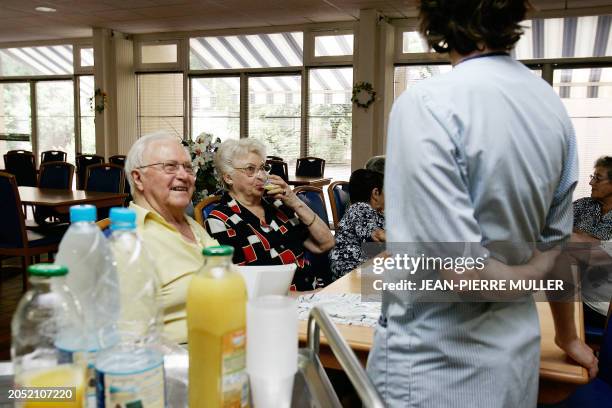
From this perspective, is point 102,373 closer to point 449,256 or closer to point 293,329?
point 293,329

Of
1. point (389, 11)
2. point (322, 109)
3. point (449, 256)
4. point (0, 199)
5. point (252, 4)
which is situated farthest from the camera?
point (322, 109)

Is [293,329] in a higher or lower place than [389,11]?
lower

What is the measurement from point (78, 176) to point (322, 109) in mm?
3781

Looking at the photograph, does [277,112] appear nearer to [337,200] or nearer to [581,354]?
[337,200]

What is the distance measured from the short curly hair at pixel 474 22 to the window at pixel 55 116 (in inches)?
413

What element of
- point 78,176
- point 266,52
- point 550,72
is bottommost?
point 78,176

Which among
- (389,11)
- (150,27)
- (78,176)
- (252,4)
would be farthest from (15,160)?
(389,11)

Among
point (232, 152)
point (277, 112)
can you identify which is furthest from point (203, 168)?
point (277, 112)

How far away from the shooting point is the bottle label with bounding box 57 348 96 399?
74 centimetres

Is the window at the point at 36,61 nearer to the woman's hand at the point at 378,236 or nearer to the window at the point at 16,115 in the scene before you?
the window at the point at 16,115

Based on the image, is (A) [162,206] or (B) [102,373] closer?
(B) [102,373]

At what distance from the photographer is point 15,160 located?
7859 millimetres

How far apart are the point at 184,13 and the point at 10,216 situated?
4899 mm

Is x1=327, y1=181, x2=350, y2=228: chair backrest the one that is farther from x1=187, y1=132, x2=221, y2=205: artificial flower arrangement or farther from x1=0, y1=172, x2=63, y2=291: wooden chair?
x1=0, y1=172, x2=63, y2=291: wooden chair
